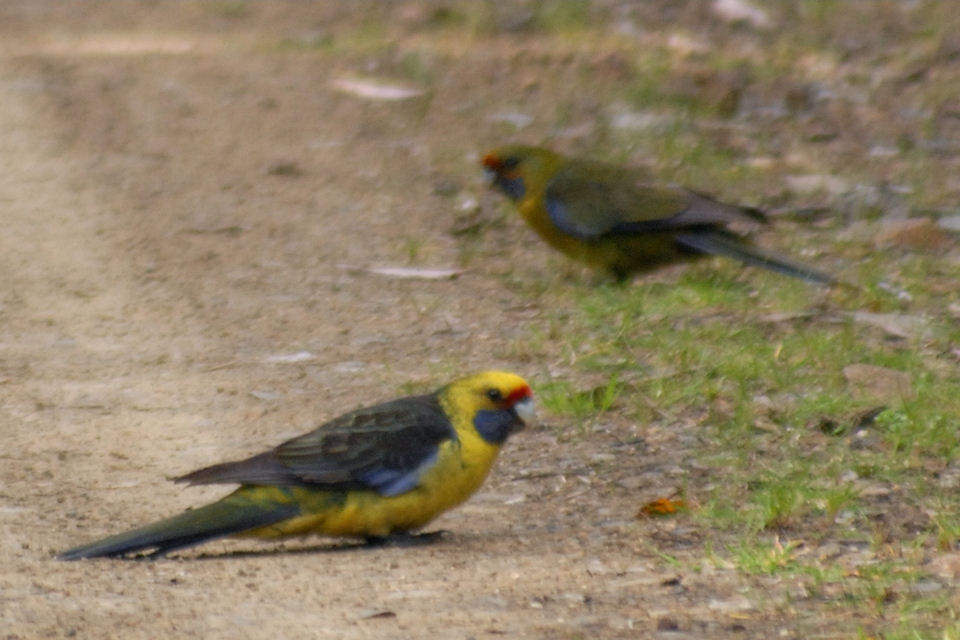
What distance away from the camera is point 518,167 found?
7.62 m

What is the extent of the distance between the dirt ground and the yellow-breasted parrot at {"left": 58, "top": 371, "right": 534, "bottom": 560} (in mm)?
106

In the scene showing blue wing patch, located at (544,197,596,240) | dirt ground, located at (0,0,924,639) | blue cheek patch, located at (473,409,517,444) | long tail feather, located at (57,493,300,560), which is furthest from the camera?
blue wing patch, located at (544,197,596,240)

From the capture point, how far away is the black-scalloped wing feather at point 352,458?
14.8 feet

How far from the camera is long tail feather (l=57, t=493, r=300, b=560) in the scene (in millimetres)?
4328

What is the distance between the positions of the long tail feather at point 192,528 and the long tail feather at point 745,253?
9.57 feet

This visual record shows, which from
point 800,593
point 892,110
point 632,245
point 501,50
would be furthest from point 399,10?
point 800,593

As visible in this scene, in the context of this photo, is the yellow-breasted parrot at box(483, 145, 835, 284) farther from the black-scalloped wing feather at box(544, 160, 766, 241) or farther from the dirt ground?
the dirt ground

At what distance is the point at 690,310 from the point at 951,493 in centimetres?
206

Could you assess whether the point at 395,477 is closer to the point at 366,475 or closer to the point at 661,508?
the point at 366,475

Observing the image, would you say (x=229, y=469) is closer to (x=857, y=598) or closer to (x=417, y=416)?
(x=417, y=416)

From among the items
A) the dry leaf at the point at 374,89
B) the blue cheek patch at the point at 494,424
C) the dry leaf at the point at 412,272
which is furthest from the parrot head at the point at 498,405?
the dry leaf at the point at 374,89

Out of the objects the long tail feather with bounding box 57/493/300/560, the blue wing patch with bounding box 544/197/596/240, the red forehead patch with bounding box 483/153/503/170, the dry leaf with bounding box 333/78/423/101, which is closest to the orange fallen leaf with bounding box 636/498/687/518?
the long tail feather with bounding box 57/493/300/560

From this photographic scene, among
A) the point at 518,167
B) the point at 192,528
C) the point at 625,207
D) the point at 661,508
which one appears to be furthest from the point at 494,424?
the point at 518,167

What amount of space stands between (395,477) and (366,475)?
8 centimetres
